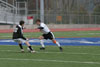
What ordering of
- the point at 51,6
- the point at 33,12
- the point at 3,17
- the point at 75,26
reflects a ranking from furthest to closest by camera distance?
the point at 51,6 < the point at 33,12 < the point at 75,26 < the point at 3,17

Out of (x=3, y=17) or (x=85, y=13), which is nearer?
(x=3, y=17)

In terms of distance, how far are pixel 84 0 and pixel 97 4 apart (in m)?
2.83

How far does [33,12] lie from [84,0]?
36.7 ft

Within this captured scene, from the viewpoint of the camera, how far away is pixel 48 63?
8398mm

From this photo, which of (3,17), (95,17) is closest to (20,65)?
(3,17)

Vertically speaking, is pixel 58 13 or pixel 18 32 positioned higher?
pixel 58 13

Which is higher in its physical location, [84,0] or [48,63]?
[84,0]

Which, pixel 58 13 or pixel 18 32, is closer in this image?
pixel 18 32

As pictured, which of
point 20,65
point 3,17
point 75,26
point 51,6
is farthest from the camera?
point 51,6

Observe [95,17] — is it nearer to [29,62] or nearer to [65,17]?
[65,17]

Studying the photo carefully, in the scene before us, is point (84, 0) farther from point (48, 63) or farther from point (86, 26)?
point (48, 63)

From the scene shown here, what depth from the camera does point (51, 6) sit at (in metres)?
54.2

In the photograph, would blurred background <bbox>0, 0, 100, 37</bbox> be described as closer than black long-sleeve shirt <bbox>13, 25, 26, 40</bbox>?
No

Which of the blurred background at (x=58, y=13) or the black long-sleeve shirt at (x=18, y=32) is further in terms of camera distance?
the blurred background at (x=58, y=13)
